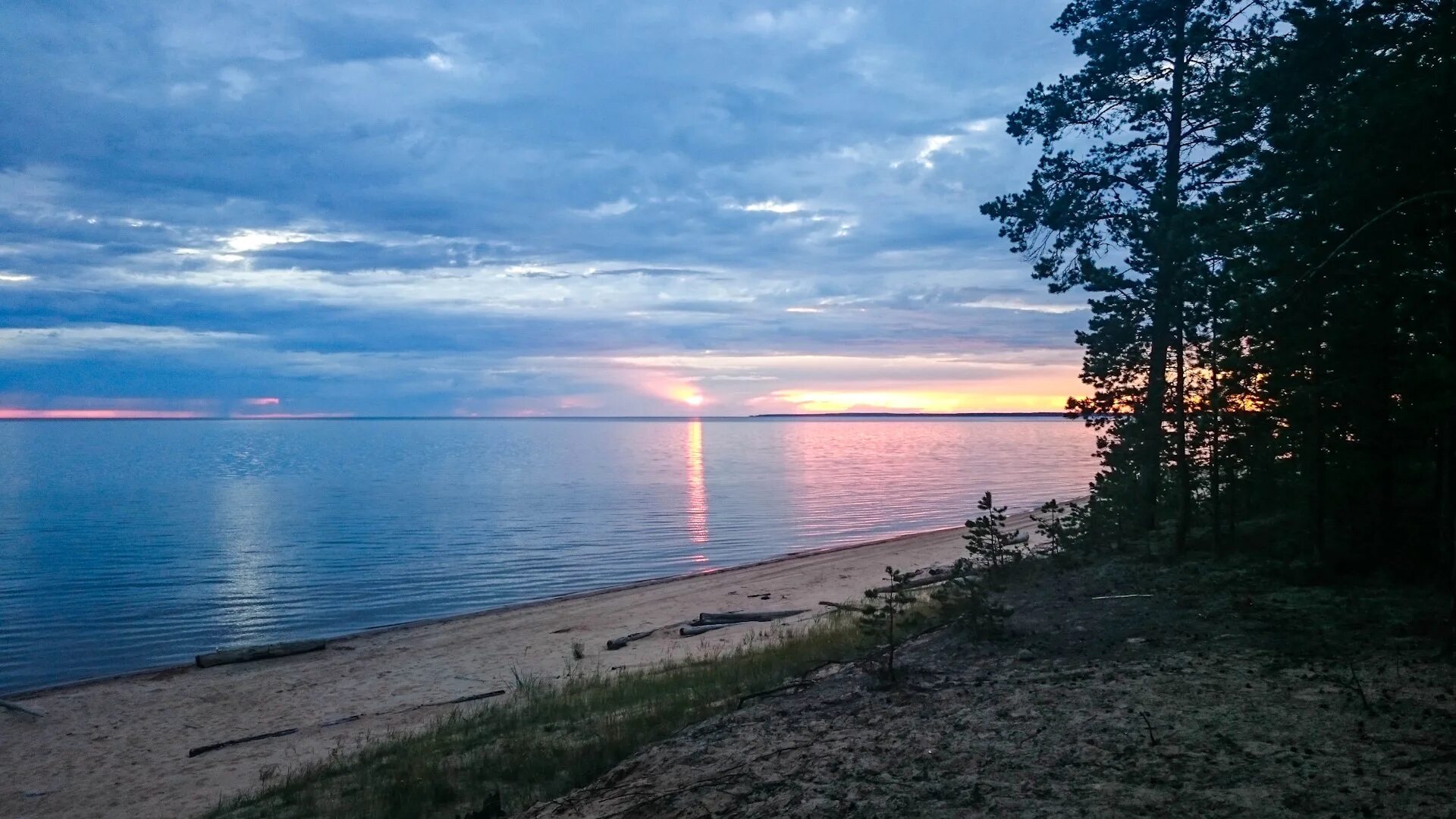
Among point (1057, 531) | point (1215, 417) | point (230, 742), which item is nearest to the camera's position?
point (1215, 417)

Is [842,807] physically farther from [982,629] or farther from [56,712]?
[56,712]

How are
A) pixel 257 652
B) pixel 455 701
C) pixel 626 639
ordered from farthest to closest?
pixel 257 652
pixel 626 639
pixel 455 701

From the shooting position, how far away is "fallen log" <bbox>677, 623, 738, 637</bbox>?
20828 mm

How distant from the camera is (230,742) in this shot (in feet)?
48.9

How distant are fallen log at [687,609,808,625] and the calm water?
8145 millimetres

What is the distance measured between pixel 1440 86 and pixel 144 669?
25936 mm

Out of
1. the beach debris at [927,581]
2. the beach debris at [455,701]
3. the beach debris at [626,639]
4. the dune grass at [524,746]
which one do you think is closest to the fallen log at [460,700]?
the beach debris at [455,701]

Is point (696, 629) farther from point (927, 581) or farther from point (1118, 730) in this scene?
point (1118, 730)

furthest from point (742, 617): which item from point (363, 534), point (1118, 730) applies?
point (363, 534)

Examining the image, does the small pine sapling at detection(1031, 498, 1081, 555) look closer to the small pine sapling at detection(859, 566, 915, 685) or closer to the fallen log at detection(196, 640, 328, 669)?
the small pine sapling at detection(859, 566, 915, 685)

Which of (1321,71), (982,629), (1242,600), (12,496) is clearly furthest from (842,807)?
(12,496)

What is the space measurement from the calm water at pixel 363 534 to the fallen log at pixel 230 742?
8.11 meters

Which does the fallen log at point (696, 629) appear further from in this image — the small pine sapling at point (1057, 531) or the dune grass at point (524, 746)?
the small pine sapling at point (1057, 531)

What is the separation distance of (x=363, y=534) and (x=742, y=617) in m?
26.7
